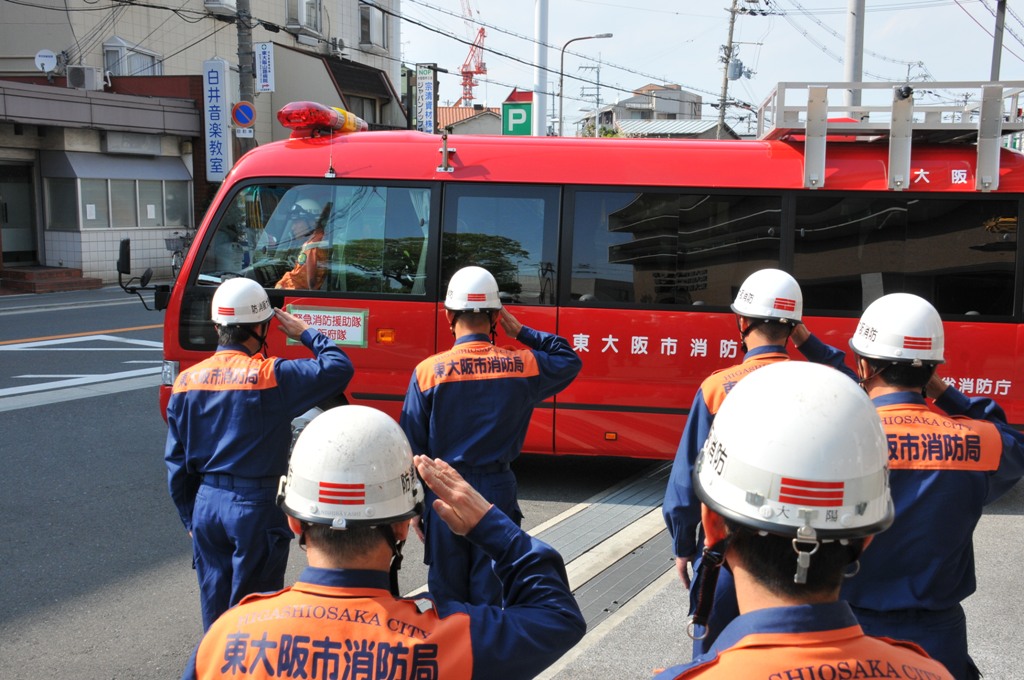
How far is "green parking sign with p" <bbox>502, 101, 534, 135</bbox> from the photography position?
655 inches

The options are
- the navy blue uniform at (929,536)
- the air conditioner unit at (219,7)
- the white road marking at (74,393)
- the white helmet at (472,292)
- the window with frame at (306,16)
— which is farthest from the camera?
the window with frame at (306,16)

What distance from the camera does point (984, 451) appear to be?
8.96 ft

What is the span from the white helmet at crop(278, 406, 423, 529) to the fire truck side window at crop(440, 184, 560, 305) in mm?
4961

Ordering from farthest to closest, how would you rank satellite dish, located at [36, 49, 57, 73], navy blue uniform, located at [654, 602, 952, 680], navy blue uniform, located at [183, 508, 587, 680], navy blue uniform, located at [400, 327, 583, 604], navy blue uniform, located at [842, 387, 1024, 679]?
1. satellite dish, located at [36, 49, 57, 73]
2. navy blue uniform, located at [400, 327, 583, 604]
3. navy blue uniform, located at [842, 387, 1024, 679]
4. navy blue uniform, located at [183, 508, 587, 680]
5. navy blue uniform, located at [654, 602, 952, 680]

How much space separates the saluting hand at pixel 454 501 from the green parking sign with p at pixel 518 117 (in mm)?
15131

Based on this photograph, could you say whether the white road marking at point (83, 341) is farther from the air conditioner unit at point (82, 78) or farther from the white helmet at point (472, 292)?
the air conditioner unit at point (82, 78)

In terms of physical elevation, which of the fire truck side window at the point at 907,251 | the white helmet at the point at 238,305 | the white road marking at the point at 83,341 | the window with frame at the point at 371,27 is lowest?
the white road marking at the point at 83,341

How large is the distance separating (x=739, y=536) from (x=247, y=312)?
9.32 feet

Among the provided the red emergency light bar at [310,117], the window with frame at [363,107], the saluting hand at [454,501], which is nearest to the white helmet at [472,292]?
the saluting hand at [454,501]

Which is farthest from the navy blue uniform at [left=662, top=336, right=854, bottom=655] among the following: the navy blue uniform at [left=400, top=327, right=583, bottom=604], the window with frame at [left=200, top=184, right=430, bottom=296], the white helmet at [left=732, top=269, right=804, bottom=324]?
the window with frame at [left=200, top=184, right=430, bottom=296]

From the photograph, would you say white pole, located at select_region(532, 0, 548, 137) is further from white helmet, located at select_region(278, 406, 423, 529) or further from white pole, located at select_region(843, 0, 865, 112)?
white helmet, located at select_region(278, 406, 423, 529)

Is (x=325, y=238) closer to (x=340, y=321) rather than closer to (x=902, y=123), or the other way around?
(x=340, y=321)

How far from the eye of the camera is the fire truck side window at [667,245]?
6.65 meters

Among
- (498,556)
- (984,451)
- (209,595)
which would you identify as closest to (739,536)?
(498,556)
